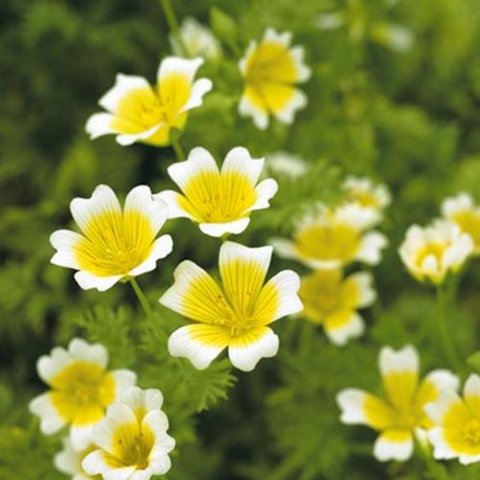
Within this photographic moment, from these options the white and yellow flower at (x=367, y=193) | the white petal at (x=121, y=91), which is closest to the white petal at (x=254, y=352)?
the white petal at (x=121, y=91)

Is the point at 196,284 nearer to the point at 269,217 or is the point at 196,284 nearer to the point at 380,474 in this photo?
the point at 269,217

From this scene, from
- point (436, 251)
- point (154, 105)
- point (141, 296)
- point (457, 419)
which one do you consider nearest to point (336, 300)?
point (436, 251)

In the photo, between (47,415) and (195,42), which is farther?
(195,42)

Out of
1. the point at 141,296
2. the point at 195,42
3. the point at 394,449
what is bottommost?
the point at 394,449

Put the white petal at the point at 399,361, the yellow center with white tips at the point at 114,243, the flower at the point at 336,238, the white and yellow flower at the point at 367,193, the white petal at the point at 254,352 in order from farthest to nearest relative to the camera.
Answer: the white and yellow flower at the point at 367,193 → the flower at the point at 336,238 → the white petal at the point at 399,361 → the yellow center with white tips at the point at 114,243 → the white petal at the point at 254,352

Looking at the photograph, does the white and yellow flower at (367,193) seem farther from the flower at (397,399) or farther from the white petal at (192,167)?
the white petal at (192,167)

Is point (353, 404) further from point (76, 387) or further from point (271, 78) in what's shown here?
point (271, 78)
